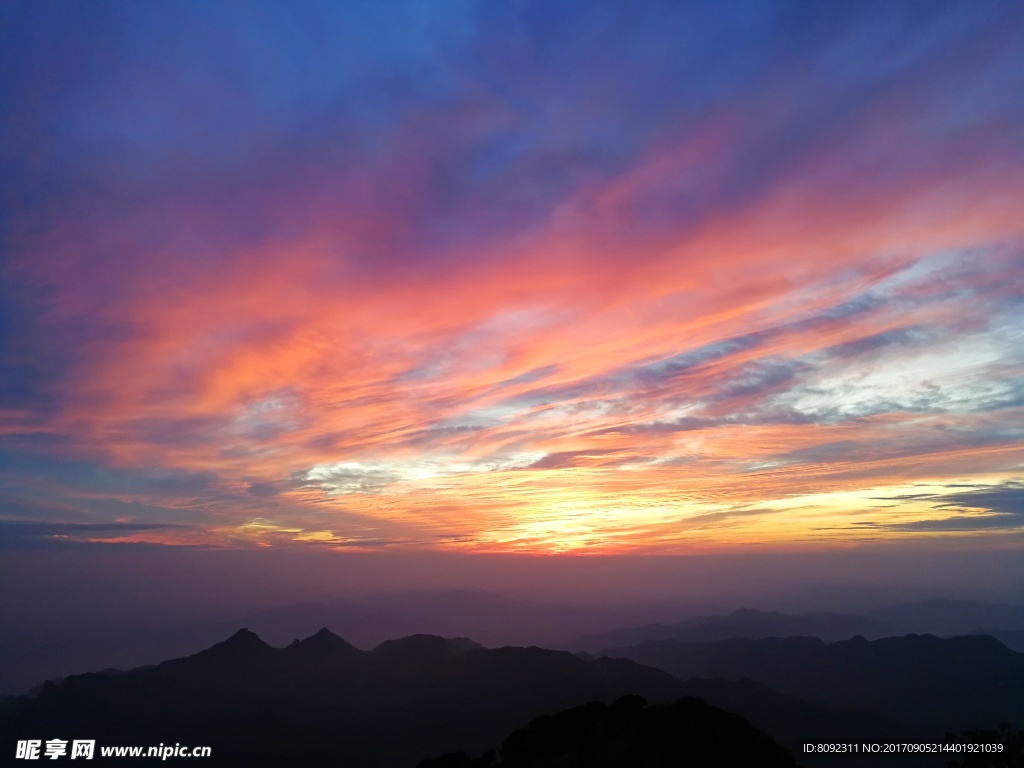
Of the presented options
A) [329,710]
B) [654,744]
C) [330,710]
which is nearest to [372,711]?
[330,710]

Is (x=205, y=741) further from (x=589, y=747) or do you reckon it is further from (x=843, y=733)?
(x=843, y=733)

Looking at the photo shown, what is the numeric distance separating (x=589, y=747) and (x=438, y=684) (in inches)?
6281

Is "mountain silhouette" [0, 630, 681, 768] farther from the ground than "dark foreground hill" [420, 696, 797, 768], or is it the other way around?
"dark foreground hill" [420, 696, 797, 768]

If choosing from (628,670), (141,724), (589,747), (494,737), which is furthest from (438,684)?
(589,747)

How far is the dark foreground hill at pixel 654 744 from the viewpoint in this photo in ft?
160

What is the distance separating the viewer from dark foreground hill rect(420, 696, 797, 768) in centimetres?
4884

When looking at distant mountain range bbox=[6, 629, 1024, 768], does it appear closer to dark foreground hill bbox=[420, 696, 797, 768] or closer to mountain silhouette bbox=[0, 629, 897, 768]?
mountain silhouette bbox=[0, 629, 897, 768]

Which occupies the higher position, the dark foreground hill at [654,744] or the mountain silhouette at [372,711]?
the dark foreground hill at [654,744]

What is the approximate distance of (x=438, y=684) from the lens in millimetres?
193500

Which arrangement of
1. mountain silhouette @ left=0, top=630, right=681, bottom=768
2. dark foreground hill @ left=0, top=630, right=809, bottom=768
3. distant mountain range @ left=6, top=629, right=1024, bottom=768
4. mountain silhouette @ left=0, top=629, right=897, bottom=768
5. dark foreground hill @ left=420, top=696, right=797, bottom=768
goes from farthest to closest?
mountain silhouette @ left=0, top=630, right=681, bottom=768 < dark foreground hill @ left=0, top=630, right=809, bottom=768 < mountain silhouette @ left=0, top=629, right=897, bottom=768 < distant mountain range @ left=6, top=629, right=1024, bottom=768 < dark foreground hill @ left=420, top=696, right=797, bottom=768

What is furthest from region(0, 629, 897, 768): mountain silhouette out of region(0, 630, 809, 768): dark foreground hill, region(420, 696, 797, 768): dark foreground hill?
region(420, 696, 797, 768): dark foreground hill

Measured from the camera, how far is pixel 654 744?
50.3 m

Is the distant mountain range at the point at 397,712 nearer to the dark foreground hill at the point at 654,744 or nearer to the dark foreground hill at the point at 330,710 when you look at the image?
the dark foreground hill at the point at 330,710

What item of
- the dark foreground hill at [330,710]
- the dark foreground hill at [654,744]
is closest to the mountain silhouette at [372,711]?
the dark foreground hill at [330,710]
